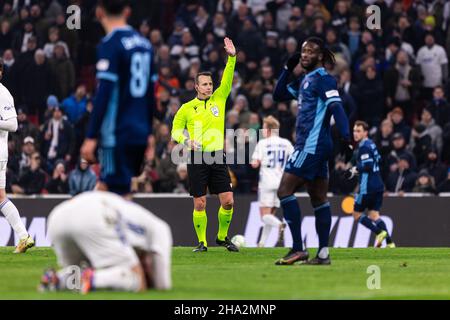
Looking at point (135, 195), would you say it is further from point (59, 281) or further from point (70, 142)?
point (59, 281)

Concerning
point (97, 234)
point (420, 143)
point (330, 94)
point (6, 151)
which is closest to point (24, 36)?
point (420, 143)

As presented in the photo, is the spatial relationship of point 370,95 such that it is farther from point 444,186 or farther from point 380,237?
point 380,237

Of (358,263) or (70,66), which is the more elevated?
(70,66)

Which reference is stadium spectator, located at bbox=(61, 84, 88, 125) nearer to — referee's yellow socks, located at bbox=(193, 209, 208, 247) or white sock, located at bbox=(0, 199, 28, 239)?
referee's yellow socks, located at bbox=(193, 209, 208, 247)

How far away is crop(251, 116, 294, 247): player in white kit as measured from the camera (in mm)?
23141

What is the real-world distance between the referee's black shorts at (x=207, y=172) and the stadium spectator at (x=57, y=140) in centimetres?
865

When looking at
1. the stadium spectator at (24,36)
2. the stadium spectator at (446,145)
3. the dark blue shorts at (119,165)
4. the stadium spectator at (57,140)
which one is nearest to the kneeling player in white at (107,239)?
the dark blue shorts at (119,165)

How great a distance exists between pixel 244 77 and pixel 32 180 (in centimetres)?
556

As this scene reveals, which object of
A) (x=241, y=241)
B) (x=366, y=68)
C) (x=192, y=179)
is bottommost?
(x=241, y=241)

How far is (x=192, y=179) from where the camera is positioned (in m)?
18.2

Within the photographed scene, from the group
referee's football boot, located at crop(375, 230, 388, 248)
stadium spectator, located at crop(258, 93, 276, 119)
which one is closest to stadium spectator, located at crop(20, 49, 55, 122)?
stadium spectator, located at crop(258, 93, 276, 119)

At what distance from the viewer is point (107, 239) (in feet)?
32.1

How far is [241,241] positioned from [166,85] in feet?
22.8

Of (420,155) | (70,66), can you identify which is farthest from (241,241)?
(70,66)
